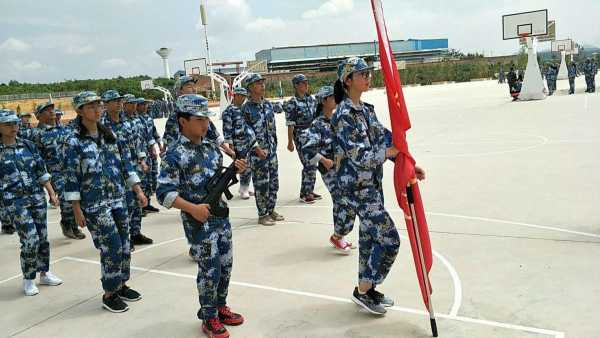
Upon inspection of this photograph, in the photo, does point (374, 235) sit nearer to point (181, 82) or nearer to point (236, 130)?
point (181, 82)

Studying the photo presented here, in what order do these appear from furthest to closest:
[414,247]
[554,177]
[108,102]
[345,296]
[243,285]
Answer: [554,177] < [108,102] < [243,285] < [345,296] < [414,247]

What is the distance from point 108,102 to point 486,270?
4.97 metres

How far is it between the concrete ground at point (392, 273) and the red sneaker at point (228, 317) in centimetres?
8

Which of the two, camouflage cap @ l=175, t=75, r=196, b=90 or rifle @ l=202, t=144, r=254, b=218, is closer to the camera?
rifle @ l=202, t=144, r=254, b=218

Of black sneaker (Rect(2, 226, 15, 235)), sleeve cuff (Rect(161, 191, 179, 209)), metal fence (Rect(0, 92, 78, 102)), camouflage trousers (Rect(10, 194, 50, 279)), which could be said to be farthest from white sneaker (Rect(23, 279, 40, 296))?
metal fence (Rect(0, 92, 78, 102))

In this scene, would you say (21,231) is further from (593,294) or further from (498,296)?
(593,294)

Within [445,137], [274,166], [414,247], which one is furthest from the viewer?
[445,137]

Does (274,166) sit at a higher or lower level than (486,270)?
higher

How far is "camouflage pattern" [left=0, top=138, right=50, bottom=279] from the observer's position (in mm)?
4961

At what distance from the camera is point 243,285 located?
4.86m

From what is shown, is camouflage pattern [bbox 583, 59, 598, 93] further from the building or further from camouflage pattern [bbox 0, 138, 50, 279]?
the building

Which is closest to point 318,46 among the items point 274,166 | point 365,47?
point 365,47

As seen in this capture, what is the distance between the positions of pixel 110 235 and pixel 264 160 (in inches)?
118

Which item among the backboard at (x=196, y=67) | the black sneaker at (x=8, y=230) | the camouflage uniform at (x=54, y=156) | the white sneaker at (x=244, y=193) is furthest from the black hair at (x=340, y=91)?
the backboard at (x=196, y=67)
